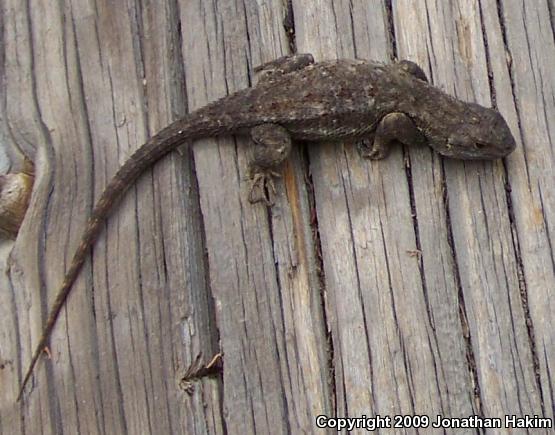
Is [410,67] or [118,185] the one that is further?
[410,67]

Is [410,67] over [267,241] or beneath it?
over

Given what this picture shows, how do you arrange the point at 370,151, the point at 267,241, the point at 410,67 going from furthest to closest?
the point at 410,67 → the point at 370,151 → the point at 267,241

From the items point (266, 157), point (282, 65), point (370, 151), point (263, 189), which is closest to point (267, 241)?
point (263, 189)

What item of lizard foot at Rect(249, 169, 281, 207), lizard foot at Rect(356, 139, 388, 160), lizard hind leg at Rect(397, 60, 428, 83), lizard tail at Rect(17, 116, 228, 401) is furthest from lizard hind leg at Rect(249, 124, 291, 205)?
lizard hind leg at Rect(397, 60, 428, 83)

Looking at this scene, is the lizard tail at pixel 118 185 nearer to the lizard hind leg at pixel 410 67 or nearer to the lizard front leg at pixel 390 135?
the lizard front leg at pixel 390 135

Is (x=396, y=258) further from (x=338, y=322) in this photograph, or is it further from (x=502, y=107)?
(x=502, y=107)

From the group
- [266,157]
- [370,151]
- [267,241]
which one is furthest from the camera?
[370,151]

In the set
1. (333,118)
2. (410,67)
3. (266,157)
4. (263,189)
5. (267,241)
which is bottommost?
(267,241)

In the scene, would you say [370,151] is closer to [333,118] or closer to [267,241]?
[333,118]
